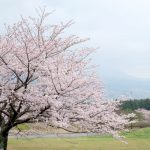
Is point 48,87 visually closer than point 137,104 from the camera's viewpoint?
Yes

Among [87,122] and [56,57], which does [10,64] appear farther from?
[87,122]

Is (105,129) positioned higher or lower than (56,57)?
lower

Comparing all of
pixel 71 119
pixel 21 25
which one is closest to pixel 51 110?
pixel 71 119

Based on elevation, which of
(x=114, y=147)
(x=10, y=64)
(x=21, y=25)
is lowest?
(x=114, y=147)

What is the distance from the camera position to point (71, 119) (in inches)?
539

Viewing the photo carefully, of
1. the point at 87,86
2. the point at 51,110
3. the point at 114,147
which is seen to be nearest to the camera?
the point at 51,110

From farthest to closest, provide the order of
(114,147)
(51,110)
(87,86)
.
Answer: (114,147) < (87,86) < (51,110)

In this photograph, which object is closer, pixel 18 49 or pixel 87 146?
pixel 18 49

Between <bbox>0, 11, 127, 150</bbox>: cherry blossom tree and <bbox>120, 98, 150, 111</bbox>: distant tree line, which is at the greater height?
<bbox>120, 98, 150, 111</bbox>: distant tree line

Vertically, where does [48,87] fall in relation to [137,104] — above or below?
below

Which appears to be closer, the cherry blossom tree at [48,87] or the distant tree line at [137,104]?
the cherry blossom tree at [48,87]

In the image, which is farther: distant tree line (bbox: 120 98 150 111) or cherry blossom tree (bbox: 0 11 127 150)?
distant tree line (bbox: 120 98 150 111)

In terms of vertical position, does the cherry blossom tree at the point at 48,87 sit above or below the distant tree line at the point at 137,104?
below

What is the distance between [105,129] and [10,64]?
3.78m
